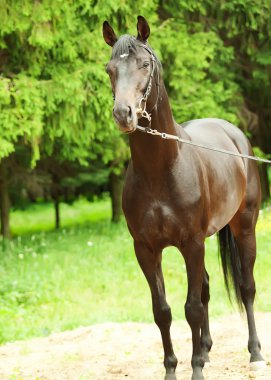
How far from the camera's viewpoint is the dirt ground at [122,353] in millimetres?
6000

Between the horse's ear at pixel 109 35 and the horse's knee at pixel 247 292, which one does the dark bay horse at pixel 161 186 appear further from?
the horse's knee at pixel 247 292

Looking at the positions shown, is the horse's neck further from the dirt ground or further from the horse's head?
the dirt ground

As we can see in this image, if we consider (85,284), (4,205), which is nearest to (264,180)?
(4,205)

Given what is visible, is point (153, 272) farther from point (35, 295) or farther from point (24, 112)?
point (24, 112)

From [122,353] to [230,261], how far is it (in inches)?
53.4

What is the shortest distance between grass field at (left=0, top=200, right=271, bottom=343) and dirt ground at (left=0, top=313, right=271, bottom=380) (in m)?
0.51

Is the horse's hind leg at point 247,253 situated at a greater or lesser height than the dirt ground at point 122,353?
greater

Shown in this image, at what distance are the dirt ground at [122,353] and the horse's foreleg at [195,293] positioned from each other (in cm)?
27

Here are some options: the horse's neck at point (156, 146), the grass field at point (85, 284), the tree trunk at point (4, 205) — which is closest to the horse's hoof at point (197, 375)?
the horse's neck at point (156, 146)

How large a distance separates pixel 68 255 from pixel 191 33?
23.0ft

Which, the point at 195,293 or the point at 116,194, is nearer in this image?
the point at 195,293

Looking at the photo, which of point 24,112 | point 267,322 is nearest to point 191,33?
point 24,112

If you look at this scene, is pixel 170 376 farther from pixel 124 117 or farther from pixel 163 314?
pixel 124 117

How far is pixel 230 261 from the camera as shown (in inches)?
263
